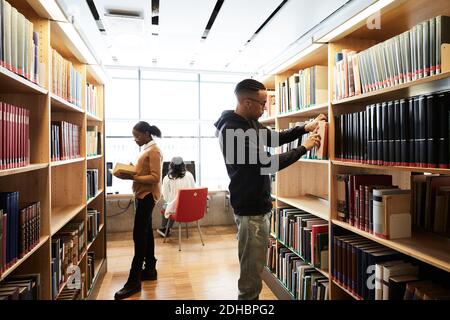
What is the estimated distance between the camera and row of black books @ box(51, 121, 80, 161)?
1935 mm

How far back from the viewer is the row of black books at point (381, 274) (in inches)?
55.6

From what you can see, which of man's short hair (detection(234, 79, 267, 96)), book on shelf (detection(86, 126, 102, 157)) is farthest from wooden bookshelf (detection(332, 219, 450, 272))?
book on shelf (detection(86, 126, 102, 157))

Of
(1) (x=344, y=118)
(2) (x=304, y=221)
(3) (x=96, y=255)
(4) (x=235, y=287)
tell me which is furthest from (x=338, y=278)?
(3) (x=96, y=255)

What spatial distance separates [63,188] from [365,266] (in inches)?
94.8

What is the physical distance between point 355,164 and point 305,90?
0.90 metres

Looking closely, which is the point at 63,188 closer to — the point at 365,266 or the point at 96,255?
the point at 96,255

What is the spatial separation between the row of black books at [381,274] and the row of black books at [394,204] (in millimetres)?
140

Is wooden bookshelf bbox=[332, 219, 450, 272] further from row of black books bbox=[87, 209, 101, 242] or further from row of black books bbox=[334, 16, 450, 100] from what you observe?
row of black books bbox=[87, 209, 101, 242]

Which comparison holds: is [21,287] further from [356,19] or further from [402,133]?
[356,19]

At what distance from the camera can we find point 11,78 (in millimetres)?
1199

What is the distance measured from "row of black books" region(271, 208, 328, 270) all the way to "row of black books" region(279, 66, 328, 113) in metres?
0.93

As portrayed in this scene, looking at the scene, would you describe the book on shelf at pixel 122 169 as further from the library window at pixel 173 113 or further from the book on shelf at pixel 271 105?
the library window at pixel 173 113

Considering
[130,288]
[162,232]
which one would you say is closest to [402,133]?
[130,288]

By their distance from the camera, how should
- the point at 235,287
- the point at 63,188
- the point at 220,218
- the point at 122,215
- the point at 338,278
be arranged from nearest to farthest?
1. the point at 338,278
2. the point at 63,188
3. the point at 235,287
4. the point at 122,215
5. the point at 220,218
